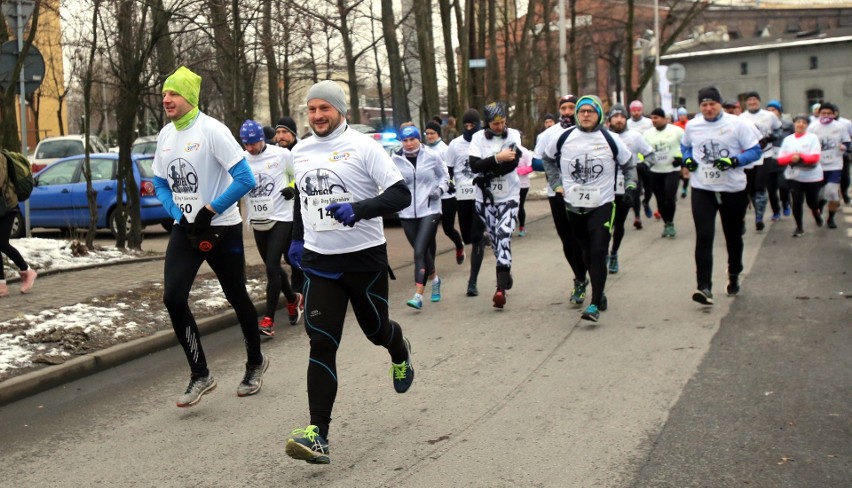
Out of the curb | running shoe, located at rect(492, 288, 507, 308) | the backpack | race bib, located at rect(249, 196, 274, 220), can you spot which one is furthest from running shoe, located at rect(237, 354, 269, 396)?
the backpack

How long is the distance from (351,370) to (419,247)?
9.58ft

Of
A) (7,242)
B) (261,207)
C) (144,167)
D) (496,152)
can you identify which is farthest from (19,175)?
(144,167)

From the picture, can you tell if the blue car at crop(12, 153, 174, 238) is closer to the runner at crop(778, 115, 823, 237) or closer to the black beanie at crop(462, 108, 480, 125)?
the black beanie at crop(462, 108, 480, 125)

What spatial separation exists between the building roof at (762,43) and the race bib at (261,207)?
216 ft

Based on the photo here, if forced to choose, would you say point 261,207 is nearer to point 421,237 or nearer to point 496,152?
point 421,237

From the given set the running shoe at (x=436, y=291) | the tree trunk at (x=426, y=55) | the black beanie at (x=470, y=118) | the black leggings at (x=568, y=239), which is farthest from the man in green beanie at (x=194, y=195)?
the tree trunk at (x=426, y=55)

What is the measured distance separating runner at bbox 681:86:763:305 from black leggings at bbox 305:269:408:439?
4.61 metres

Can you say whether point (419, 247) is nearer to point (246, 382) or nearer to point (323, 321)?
point (246, 382)

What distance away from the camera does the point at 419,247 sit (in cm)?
1031

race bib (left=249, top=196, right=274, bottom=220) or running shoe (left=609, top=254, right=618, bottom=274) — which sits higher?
race bib (left=249, top=196, right=274, bottom=220)

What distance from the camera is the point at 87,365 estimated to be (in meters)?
7.83

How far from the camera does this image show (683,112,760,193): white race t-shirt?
9.63 meters

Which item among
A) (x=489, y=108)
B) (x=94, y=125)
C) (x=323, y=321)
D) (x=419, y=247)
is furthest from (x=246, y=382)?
(x=94, y=125)

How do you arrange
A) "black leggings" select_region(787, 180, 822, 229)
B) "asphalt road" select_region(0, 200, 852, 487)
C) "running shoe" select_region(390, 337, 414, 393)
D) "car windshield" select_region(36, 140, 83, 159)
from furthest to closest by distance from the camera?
"car windshield" select_region(36, 140, 83, 159) → "black leggings" select_region(787, 180, 822, 229) → "running shoe" select_region(390, 337, 414, 393) → "asphalt road" select_region(0, 200, 852, 487)
